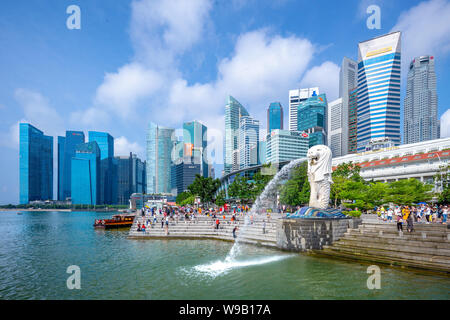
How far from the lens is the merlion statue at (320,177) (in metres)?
21.6

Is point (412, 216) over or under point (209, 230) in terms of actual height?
over

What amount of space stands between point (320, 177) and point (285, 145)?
13111 centimetres

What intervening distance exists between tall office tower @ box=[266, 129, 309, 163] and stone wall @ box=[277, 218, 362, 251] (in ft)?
416

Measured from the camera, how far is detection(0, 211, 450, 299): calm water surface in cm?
1200

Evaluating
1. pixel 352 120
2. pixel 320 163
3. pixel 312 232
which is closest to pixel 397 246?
pixel 312 232

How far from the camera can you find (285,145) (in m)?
150

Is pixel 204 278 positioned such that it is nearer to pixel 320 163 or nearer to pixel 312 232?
pixel 312 232

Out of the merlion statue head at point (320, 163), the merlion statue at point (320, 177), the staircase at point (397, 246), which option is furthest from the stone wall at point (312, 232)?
the merlion statue head at point (320, 163)

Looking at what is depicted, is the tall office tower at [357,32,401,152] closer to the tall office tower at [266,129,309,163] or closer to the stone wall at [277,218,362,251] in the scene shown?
the tall office tower at [266,129,309,163]

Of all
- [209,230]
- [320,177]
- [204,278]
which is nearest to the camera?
[204,278]

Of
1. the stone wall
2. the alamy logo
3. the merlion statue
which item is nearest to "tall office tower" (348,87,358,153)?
the merlion statue
